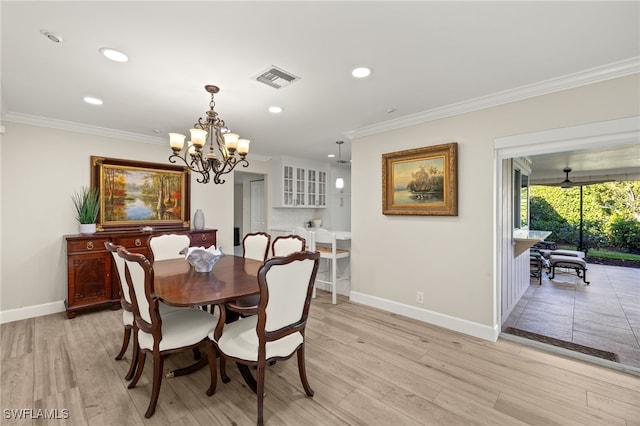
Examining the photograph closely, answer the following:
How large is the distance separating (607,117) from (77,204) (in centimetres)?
581

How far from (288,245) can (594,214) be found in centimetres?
897

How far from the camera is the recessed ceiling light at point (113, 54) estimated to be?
1.96m

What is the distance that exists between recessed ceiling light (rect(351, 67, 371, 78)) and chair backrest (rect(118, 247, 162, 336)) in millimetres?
2043

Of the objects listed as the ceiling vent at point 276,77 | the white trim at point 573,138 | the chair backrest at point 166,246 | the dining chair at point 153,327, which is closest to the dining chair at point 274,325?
the dining chair at point 153,327

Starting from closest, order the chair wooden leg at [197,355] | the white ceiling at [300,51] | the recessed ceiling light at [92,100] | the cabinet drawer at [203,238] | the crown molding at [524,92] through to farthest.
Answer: the white ceiling at [300,51] < the crown molding at [524,92] < the chair wooden leg at [197,355] < the recessed ceiling light at [92,100] < the cabinet drawer at [203,238]

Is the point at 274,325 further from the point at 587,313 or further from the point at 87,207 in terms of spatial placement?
the point at 587,313

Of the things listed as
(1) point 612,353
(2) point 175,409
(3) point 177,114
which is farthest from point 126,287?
(1) point 612,353

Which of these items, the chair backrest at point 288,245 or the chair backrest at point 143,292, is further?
the chair backrest at point 288,245

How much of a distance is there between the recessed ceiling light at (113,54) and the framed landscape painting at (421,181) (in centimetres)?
284

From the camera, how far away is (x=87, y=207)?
145 inches

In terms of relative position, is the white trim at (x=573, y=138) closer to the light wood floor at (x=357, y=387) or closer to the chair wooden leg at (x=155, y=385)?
the light wood floor at (x=357, y=387)

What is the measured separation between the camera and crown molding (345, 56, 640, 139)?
2188 millimetres

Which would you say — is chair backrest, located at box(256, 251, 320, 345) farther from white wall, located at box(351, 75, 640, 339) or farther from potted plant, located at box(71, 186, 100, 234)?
potted plant, located at box(71, 186, 100, 234)

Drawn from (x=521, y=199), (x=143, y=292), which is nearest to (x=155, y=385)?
(x=143, y=292)
